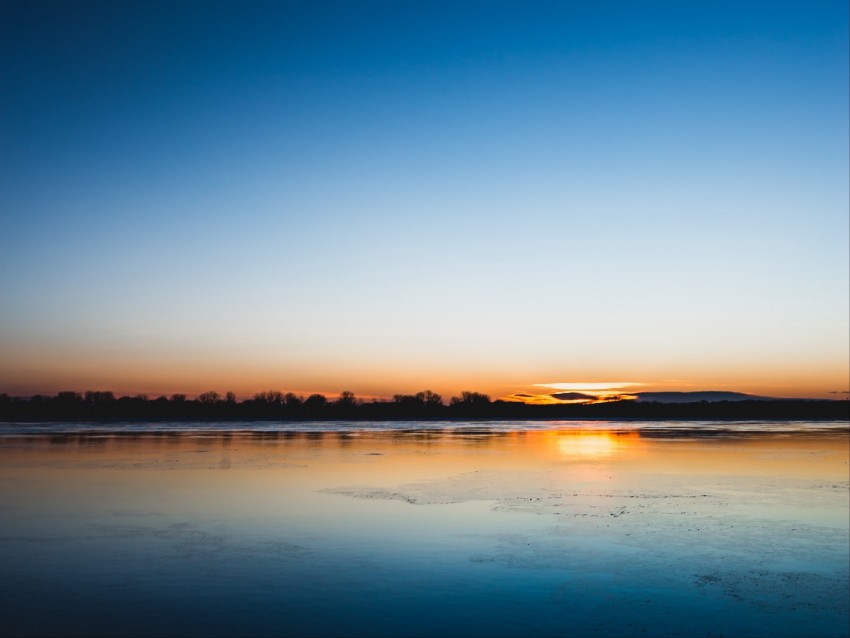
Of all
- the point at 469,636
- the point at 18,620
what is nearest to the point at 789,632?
the point at 469,636

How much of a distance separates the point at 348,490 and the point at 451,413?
101336mm

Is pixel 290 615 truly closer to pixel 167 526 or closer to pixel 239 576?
pixel 239 576

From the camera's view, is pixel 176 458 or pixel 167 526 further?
pixel 176 458

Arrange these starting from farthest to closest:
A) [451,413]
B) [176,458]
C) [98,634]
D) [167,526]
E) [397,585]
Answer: [451,413] → [176,458] → [167,526] → [397,585] → [98,634]

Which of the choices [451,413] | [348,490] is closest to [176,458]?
[348,490]

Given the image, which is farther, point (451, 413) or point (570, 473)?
point (451, 413)

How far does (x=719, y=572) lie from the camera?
9695 millimetres

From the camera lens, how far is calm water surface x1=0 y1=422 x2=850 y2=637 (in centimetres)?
785

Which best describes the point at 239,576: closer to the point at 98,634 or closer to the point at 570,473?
the point at 98,634

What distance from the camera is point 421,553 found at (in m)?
10.8

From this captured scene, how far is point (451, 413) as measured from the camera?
117750 mm

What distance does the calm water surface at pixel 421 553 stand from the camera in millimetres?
7848

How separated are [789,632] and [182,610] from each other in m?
6.83

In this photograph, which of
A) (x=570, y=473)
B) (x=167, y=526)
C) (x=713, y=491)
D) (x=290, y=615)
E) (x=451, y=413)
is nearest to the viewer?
(x=290, y=615)
